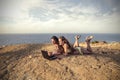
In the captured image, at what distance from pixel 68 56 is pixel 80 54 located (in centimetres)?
35

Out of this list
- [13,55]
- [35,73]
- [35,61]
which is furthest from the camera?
[13,55]

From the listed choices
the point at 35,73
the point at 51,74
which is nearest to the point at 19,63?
the point at 35,73

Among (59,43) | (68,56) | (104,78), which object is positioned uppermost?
(59,43)

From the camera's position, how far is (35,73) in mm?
3900

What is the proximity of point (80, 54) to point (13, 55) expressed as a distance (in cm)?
184

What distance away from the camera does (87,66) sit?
158 inches

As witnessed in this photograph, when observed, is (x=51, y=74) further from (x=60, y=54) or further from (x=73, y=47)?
(x=73, y=47)

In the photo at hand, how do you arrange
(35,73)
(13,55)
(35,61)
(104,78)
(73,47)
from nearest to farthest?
(104,78) → (35,73) → (35,61) → (73,47) → (13,55)

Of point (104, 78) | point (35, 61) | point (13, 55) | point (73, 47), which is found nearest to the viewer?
point (104, 78)

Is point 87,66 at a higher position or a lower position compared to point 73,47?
lower

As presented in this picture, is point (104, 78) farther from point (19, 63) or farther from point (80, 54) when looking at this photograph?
point (19, 63)

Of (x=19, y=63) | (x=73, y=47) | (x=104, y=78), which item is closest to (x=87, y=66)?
(x=104, y=78)

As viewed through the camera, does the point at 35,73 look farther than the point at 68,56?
No

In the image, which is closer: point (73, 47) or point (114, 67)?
point (114, 67)
